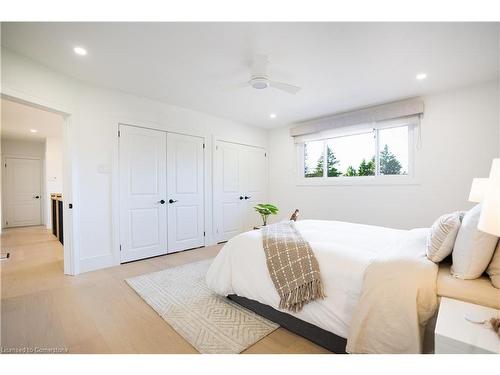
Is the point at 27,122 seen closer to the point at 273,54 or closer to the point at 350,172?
the point at 273,54

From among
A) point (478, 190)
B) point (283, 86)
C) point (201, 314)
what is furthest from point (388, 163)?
point (201, 314)

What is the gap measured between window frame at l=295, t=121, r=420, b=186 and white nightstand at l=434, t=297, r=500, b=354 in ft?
9.18

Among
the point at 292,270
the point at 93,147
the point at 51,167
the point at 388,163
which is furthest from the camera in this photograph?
the point at 51,167

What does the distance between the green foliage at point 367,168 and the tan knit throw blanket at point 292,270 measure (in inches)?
101

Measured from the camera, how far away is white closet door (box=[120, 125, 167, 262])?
10.8ft

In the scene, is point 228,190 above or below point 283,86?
below

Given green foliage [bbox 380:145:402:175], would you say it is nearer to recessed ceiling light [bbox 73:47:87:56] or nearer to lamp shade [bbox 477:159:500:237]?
lamp shade [bbox 477:159:500:237]

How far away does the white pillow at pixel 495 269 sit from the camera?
1.13 metres

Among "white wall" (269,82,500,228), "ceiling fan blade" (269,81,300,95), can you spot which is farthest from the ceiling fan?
"white wall" (269,82,500,228)

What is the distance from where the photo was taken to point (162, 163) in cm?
367

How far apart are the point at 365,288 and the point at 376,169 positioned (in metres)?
2.99

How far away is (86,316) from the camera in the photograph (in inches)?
76.2

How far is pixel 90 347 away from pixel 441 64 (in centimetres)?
394
